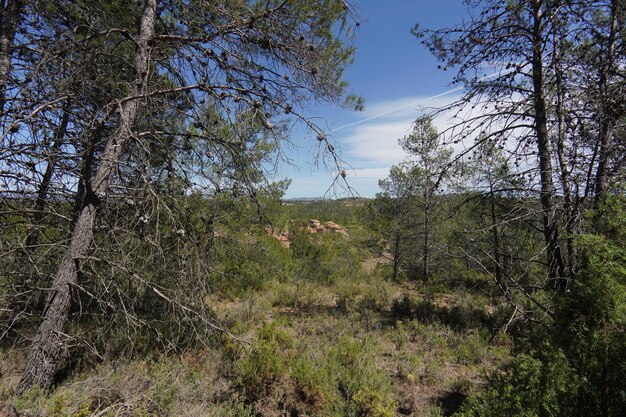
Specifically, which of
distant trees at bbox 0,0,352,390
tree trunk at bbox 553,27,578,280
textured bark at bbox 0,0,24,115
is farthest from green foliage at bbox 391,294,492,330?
textured bark at bbox 0,0,24,115

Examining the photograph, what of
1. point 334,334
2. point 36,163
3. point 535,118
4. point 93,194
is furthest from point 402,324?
point 36,163

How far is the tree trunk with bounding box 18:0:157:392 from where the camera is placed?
2949 millimetres

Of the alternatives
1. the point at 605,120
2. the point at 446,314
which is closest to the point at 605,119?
the point at 605,120

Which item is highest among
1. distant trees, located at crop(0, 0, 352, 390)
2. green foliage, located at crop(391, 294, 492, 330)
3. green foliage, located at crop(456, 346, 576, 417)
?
distant trees, located at crop(0, 0, 352, 390)

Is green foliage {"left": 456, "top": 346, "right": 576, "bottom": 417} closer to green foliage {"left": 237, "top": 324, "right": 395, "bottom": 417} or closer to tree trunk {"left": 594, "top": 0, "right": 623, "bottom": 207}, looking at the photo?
green foliage {"left": 237, "top": 324, "right": 395, "bottom": 417}

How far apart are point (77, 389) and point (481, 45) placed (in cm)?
670

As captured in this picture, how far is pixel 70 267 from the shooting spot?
311 cm

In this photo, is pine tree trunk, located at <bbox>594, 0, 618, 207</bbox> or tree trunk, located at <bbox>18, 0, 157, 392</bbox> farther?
pine tree trunk, located at <bbox>594, 0, 618, 207</bbox>

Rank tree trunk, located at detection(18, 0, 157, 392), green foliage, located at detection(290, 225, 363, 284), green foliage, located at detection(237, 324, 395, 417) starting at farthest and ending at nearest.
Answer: green foliage, located at detection(290, 225, 363, 284), green foliage, located at detection(237, 324, 395, 417), tree trunk, located at detection(18, 0, 157, 392)

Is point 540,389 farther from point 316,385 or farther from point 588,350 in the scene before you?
point 316,385

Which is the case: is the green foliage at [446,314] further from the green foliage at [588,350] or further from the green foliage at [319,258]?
the green foliage at [588,350]

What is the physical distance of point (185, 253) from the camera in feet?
11.0

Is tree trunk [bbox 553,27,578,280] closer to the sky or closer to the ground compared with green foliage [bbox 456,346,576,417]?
closer to the sky

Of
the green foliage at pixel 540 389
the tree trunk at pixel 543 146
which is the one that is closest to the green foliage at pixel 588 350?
the green foliage at pixel 540 389
